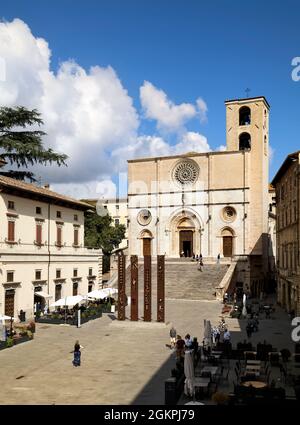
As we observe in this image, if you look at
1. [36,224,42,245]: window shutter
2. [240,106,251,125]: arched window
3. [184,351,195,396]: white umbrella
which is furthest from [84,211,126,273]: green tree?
[184,351,195,396]: white umbrella

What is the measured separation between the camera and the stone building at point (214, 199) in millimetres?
56031

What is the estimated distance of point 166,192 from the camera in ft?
197

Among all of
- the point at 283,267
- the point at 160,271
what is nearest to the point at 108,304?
the point at 160,271

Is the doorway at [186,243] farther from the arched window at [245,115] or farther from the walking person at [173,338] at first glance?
the walking person at [173,338]

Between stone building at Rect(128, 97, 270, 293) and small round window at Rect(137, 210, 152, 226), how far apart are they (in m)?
0.13

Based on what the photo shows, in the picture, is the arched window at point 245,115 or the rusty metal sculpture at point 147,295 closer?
the rusty metal sculpture at point 147,295

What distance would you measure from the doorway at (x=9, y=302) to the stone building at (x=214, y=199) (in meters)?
27.7

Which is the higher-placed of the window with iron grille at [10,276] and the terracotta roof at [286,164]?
the terracotta roof at [286,164]

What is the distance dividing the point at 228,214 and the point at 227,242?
339cm

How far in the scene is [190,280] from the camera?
4856cm

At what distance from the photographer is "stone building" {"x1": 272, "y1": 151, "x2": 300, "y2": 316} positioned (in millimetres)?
32725

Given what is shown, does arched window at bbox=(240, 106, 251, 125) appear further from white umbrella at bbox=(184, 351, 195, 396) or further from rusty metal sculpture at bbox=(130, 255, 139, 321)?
white umbrella at bbox=(184, 351, 195, 396)

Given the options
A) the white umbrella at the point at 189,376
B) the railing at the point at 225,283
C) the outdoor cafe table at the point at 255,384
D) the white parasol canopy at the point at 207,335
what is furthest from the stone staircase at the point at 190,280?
the white umbrella at the point at 189,376
